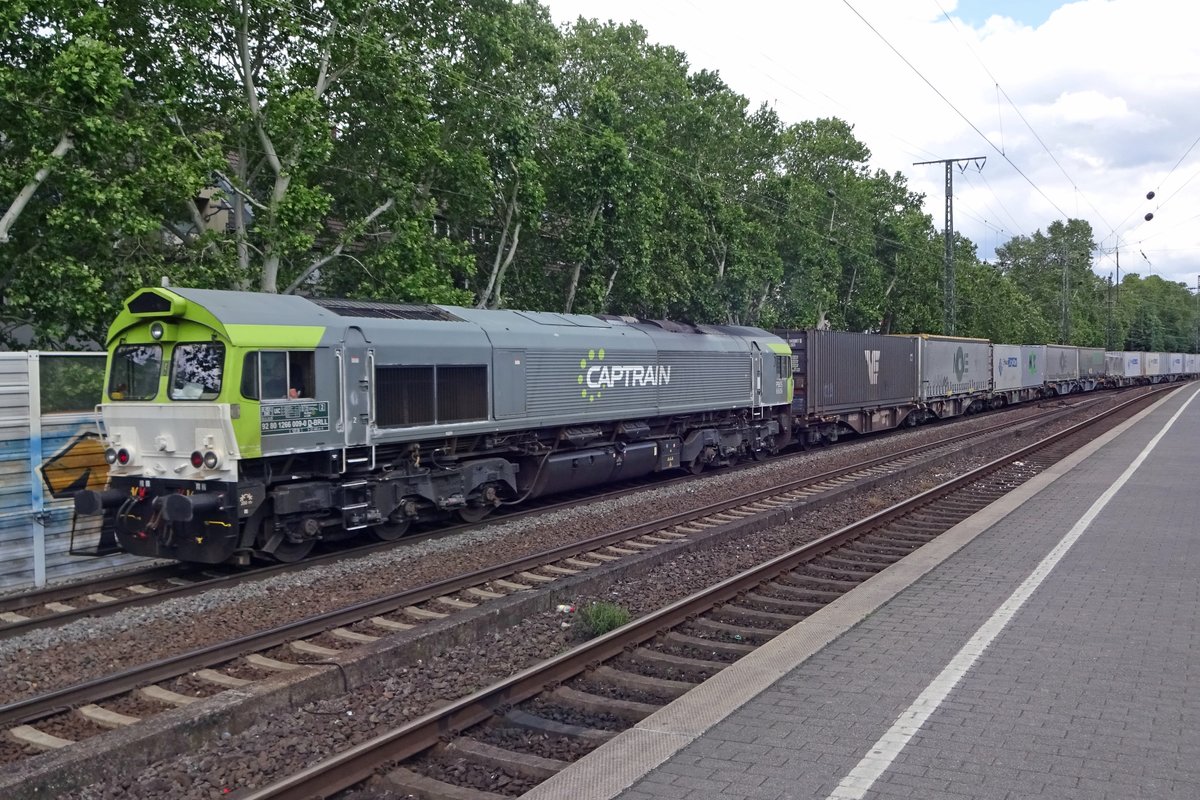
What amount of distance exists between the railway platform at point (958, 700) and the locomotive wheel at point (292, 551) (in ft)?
21.8

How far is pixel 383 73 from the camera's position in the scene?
1978cm

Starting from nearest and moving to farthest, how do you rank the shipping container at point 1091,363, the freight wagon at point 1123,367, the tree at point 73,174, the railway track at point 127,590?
the railway track at point 127,590 → the tree at point 73,174 → the shipping container at point 1091,363 → the freight wagon at point 1123,367

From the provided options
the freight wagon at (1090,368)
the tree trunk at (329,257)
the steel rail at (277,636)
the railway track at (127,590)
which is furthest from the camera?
the freight wagon at (1090,368)

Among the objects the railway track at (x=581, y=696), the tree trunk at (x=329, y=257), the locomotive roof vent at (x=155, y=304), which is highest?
the tree trunk at (x=329, y=257)

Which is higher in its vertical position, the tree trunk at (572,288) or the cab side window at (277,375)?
the tree trunk at (572,288)

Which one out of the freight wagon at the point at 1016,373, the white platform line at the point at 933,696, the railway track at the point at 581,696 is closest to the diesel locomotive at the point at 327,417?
the railway track at the point at 581,696

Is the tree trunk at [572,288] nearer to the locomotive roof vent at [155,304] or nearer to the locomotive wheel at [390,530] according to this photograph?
the locomotive wheel at [390,530]

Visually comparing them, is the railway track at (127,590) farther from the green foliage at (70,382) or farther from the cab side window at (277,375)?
the green foliage at (70,382)

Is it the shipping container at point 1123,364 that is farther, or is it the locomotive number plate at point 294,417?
the shipping container at point 1123,364

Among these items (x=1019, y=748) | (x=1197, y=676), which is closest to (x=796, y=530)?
(x=1197, y=676)

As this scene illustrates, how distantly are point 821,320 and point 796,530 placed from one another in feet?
110

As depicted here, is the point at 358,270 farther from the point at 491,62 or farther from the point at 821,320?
the point at 821,320

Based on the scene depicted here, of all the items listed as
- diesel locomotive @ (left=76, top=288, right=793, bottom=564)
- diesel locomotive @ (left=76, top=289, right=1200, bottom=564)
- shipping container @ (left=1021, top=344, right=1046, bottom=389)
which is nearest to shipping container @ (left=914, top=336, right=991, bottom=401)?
shipping container @ (left=1021, top=344, right=1046, bottom=389)

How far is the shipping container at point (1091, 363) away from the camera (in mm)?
57406
